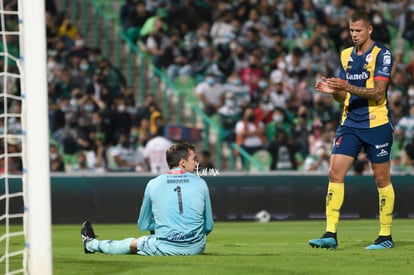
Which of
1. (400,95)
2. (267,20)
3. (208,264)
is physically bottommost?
(208,264)

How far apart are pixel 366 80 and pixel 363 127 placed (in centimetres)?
49

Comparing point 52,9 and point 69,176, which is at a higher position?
point 52,9

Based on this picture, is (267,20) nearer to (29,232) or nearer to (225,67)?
(225,67)

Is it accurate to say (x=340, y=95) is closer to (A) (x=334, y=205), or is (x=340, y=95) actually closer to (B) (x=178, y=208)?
(A) (x=334, y=205)

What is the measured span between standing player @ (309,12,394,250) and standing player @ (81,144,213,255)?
64.4 inches

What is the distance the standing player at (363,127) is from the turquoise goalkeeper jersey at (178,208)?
168cm

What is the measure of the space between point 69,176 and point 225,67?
5.90 meters

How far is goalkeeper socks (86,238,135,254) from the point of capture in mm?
11570

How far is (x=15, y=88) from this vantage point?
76.2ft

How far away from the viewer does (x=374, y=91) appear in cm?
1197

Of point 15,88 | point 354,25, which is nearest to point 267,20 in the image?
point 15,88

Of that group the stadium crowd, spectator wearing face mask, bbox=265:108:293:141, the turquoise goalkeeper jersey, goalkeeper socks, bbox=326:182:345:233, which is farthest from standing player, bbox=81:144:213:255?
spectator wearing face mask, bbox=265:108:293:141

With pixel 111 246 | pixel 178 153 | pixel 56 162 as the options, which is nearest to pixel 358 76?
pixel 178 153

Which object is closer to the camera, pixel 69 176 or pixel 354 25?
pixel 354 25
